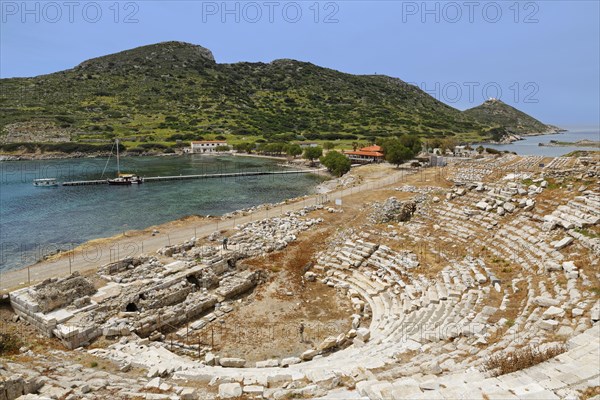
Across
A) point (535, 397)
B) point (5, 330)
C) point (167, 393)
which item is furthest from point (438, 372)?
point (5, 330)

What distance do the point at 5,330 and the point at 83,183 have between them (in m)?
58.8

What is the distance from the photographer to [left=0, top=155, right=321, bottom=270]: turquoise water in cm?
3644

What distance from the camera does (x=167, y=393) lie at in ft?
33.7

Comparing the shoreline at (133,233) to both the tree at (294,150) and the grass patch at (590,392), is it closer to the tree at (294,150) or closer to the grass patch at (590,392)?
the grass patch at (590,392)

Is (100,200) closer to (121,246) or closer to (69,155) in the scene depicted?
(121,246)

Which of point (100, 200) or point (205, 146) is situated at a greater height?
point (205, 146)

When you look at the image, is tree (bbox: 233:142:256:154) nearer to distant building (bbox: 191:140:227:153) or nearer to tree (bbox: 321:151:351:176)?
distant building (bbox: 191:140:227:153)

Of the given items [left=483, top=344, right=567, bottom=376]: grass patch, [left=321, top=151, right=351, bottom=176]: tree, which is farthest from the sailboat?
[left=483, top=344, right=567, bottom=376]: grass patch

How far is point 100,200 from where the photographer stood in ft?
181

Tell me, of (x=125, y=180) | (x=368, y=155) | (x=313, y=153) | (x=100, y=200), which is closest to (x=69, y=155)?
(x=125, y=180)

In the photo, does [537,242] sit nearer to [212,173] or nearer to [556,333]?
[556,333]

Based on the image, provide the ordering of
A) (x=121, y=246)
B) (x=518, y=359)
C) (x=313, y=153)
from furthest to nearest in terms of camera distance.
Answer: (x=313, y=153) → (x=121, y=246) → (x=518, y=359)

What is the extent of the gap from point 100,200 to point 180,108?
10190cm

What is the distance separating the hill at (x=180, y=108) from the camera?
123 metres
